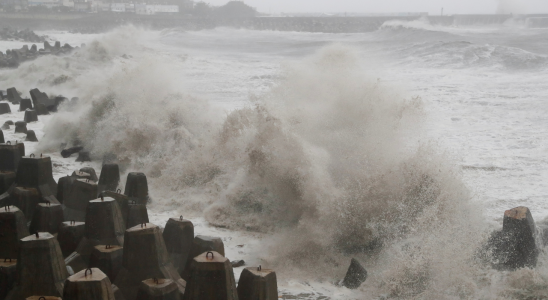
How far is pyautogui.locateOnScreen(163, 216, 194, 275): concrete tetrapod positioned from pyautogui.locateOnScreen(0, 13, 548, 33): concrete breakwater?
53.2m

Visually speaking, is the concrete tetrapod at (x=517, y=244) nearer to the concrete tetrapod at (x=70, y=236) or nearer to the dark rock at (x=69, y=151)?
the concrete tetrapod at (x=70, y=236)

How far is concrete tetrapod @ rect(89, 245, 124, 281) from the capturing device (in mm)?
3564

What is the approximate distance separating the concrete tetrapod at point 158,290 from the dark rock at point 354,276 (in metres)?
1.54

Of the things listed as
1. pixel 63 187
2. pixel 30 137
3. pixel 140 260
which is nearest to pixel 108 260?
pixel 140 260

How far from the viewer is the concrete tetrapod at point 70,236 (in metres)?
4.00

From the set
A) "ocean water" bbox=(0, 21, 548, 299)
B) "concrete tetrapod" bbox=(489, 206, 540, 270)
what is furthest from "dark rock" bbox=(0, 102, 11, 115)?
"concrete tetrapod" bbox=(489, 206, 540, 270)

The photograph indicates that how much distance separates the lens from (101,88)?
1111 centimetres

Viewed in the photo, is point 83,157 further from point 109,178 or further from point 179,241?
point 179,241

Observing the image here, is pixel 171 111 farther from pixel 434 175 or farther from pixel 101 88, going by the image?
pixel 434 175

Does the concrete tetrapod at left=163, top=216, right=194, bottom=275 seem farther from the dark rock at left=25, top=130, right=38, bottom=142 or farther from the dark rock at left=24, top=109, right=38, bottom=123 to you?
the dark rock at left=24, top=109, right=38, bottom=123

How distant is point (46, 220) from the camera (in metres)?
4.24

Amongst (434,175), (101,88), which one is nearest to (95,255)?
(434,175)

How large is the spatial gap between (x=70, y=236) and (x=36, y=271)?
80 centimetres

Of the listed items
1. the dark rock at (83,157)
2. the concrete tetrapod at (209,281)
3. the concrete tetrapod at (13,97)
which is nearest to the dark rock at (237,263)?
the concrete tetrapod at (209,281)
